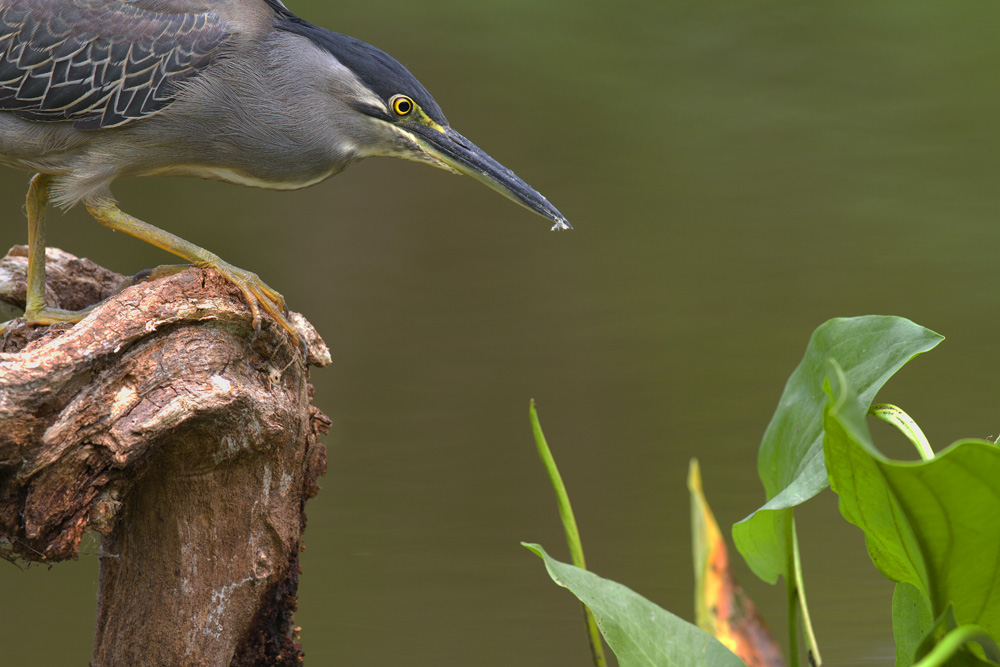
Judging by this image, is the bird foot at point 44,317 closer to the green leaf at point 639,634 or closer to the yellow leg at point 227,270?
the yellow leg at point 227,270

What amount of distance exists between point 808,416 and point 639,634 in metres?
0.28

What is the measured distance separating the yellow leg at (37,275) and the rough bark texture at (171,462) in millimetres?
20

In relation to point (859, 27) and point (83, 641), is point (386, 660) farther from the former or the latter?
point (859, 27)

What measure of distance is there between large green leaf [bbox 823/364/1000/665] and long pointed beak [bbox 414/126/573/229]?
0.53 m

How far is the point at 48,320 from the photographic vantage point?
1.14 meters

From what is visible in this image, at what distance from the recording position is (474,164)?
1.19m

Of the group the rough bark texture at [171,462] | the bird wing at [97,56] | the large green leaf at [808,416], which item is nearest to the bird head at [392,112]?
the bird wing at [97,56]

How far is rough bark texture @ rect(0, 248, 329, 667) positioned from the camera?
2.95 ft

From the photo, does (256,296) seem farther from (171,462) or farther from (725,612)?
(725,612)

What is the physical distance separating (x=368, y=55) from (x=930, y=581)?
809 millimetres

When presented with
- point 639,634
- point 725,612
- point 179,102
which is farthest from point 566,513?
point 179,102

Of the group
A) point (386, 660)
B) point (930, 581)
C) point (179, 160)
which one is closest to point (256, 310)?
point (179, 160)

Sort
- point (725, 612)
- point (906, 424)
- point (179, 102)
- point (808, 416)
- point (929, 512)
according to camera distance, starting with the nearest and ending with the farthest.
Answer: point (929, 512) < point (906, 424) < point (808, 416) < point (179, 102) < point (725, 612)

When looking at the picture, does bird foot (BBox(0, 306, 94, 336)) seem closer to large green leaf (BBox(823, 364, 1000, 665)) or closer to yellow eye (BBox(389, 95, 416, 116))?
yellow eye (BBox(389, 95, 416, 116))
